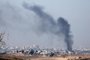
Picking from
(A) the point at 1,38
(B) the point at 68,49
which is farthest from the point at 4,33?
(B) the point at 68,49

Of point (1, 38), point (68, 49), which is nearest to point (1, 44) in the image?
point (1, 38)

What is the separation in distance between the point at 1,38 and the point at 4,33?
183 cm

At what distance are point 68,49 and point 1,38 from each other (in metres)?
83.0

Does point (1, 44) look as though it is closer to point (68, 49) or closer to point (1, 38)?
point (1, 38)

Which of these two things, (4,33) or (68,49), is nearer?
(4,33)

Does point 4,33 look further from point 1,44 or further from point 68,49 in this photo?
point 68,49

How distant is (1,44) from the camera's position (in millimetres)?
77500

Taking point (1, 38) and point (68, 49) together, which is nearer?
point (1, 38)

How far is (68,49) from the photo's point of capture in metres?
154

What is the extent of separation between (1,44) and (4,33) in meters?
3.62

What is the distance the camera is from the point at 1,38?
3024 inches

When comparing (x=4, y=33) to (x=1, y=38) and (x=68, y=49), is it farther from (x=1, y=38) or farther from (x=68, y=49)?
(x=68, y=49)

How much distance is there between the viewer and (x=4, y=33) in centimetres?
7725

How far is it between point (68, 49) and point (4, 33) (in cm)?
8252
